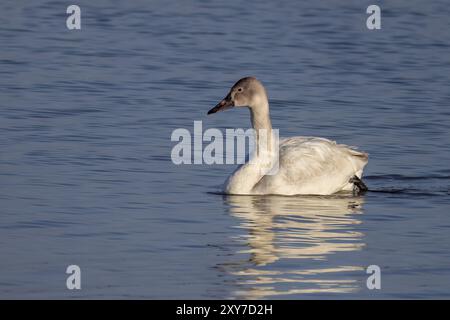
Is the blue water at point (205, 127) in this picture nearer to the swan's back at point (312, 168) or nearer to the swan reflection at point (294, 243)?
the swan reflection at point (294, 243)

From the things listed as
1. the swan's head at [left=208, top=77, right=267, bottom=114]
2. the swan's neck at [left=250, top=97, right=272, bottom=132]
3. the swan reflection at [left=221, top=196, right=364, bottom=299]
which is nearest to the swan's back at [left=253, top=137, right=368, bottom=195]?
the swan reflection at [left=221, top=196, right=364, bottom=299]

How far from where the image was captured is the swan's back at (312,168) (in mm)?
13977

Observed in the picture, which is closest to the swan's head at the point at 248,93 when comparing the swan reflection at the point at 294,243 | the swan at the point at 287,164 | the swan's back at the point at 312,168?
the swan at the point at 287,164

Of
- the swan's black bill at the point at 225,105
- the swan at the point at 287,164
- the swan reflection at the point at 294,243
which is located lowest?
the swan reflection at the point at 294,243

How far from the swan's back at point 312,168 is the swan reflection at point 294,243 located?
0.16 m

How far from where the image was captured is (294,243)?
1145cm

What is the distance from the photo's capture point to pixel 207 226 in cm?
1207

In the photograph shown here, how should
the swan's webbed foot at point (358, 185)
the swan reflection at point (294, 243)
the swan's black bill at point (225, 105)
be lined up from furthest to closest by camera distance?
the swan's black bill at point (225, 105) < the swan's webbed foot at point (358, 185) < the swan reflection at point (294, 243)

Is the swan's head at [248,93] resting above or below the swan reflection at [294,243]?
above

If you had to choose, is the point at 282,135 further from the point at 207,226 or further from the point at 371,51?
the point at 371,51

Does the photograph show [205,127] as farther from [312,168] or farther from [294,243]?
[294,243]

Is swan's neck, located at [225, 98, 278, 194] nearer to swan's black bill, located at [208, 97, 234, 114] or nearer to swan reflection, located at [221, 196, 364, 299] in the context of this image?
swan reflection, located at [221, 196, 364, 299]

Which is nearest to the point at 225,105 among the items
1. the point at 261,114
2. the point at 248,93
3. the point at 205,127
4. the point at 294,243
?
the point at 248,93

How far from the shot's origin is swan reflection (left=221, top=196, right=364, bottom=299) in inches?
397
